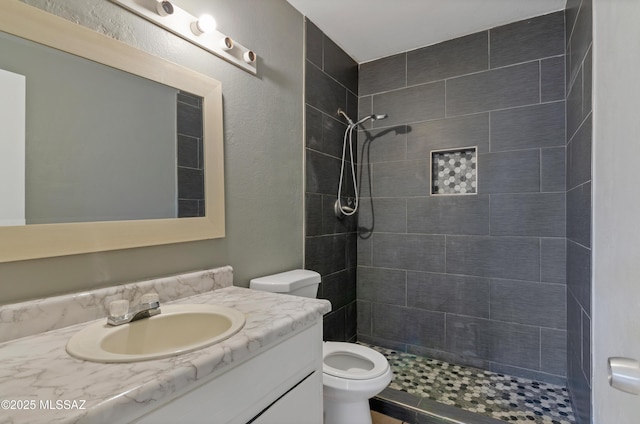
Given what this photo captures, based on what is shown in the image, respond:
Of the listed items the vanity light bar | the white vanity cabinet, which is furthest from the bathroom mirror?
the white vanity cabinet

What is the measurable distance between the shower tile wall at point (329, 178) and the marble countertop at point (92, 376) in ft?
4.03

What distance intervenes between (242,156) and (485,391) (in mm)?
2086

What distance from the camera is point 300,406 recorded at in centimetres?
102

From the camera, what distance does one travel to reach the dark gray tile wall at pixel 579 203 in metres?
1.36

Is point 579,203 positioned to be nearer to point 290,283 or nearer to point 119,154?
point 290,283

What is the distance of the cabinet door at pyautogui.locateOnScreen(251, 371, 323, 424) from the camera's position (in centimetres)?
91

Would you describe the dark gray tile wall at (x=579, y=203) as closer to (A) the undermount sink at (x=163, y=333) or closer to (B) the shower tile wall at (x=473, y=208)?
(B) the shower tile wall at (x=473, y=208)

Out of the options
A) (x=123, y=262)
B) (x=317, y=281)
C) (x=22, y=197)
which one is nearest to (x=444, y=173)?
(x=317, y=281)

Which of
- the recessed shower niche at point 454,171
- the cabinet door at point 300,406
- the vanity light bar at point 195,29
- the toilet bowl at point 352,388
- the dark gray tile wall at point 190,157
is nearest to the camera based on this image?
the cabinet door at point 300,406

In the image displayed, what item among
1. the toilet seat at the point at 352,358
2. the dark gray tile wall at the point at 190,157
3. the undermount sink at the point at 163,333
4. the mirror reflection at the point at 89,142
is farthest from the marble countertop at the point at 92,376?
the toilet seat at the point at 352,358

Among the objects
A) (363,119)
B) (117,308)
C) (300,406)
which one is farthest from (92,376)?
(363,119)

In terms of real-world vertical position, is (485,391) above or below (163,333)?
below

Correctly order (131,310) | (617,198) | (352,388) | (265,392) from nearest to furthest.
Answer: (617,198) → (265,392) → (131,310) → (352,388)

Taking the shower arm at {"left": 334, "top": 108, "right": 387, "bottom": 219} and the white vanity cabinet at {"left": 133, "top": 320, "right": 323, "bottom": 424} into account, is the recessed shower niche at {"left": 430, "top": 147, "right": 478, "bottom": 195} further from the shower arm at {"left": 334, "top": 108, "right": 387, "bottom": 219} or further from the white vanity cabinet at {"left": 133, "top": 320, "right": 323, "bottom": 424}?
the white vanity cabinet at {"left": 133, "top": 320, "right": 323, "bottom": 424}
